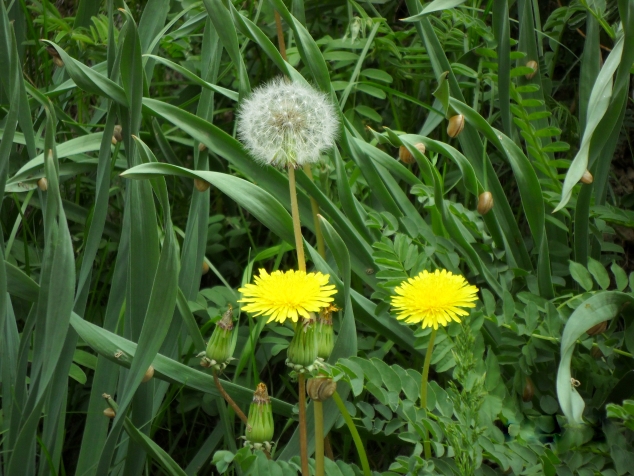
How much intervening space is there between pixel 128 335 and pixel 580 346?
666 mm

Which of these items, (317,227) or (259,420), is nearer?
(259,420)

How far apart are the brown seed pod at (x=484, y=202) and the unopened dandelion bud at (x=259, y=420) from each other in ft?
1.63

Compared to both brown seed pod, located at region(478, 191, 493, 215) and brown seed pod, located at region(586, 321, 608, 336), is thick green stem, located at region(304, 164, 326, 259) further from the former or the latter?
brown seed pod, located at region(586, 321, 608, 336)

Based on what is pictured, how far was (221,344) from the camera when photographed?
787 millimetres

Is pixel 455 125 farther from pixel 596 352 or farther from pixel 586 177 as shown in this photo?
pixel 596 352

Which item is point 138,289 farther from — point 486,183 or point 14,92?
A: point 486,183

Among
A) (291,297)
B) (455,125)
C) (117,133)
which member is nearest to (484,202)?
(455,125)

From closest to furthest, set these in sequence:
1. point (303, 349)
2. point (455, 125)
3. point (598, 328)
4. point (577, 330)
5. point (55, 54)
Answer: point (303, 349)
point (577, 330)
point (598, 328)
point (455, 125)
point (55, 54)

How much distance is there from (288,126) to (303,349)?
0.29m

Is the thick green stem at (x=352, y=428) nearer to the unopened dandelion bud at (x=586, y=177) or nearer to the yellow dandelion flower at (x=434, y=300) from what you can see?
the yellow dandelion flower at (x=434, y=300)

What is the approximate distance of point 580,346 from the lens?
1054mm

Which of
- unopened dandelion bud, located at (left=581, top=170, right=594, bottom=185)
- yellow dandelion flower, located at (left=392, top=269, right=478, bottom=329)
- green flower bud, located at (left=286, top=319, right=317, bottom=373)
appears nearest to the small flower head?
green flower bud, located at (left=286, top=319, right=317, bottom=373)

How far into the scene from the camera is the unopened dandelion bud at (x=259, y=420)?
75 cm

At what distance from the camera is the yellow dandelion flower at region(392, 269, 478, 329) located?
76cm
